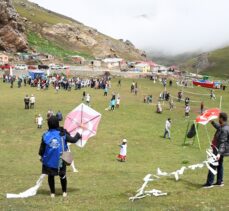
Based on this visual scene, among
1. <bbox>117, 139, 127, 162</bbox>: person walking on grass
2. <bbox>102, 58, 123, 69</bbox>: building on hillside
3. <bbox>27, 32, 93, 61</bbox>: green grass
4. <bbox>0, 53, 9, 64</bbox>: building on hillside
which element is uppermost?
<bbox>27, 32, 93, 61</bbox>: green grass

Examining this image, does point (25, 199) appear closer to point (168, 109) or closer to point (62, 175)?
point (62, 175)

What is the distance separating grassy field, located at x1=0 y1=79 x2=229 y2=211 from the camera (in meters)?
12.8

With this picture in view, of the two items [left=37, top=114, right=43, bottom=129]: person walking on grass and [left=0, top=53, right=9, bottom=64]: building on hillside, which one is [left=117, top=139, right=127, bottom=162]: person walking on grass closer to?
[left=37, top=114, right=43, bottom=129]: person walking on grass

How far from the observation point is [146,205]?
40.7 ft

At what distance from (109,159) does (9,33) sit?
121 meters

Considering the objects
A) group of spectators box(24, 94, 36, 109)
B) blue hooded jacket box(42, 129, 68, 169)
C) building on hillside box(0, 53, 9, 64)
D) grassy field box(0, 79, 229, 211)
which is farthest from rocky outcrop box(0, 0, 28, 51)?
blue hooded jacket box(42, 129, 68, 169)

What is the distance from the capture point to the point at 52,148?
12.9 metres

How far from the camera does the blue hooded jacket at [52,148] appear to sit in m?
12.8

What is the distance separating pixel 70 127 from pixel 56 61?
137m

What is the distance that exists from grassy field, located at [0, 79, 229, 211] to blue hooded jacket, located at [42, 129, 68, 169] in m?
1.14

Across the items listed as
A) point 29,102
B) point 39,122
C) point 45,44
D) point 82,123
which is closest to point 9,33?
point 45,44

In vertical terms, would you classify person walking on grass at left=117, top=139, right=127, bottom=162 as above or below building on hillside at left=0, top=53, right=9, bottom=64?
below

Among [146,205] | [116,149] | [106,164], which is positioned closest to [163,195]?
[146,205]

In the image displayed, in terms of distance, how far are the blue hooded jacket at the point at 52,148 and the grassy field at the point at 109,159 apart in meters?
1.14
